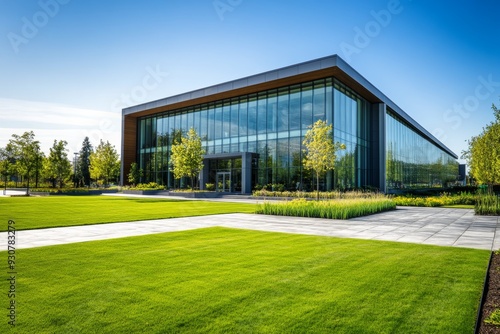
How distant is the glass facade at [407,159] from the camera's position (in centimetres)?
4528

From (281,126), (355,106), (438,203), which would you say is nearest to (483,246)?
(438,203)

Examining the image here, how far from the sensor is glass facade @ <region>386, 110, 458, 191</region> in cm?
4528

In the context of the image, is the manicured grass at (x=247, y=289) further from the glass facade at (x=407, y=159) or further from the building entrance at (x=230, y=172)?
the glass facade at (x=407, y=159)

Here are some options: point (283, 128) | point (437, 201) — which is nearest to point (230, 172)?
point (283, 128)

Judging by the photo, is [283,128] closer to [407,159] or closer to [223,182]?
[223,182]

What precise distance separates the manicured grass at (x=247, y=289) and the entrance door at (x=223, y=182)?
33.8 metres

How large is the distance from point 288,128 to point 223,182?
38.7ft

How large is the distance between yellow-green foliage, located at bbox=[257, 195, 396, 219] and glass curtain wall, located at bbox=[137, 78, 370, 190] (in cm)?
1479

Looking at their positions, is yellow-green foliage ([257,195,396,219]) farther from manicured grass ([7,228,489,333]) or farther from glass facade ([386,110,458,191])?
glass facade ([386,110,458,191])

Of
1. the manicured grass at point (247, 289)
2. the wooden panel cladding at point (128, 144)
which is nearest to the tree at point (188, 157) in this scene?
the wooden panel cladding at point (128, 144)

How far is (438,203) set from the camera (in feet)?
81.0

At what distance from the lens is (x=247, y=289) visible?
516 centimetres

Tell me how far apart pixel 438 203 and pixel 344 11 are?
54.5ft

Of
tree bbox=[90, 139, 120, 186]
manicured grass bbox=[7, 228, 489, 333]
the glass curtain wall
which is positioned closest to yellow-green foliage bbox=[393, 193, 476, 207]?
the glass curtain wall
